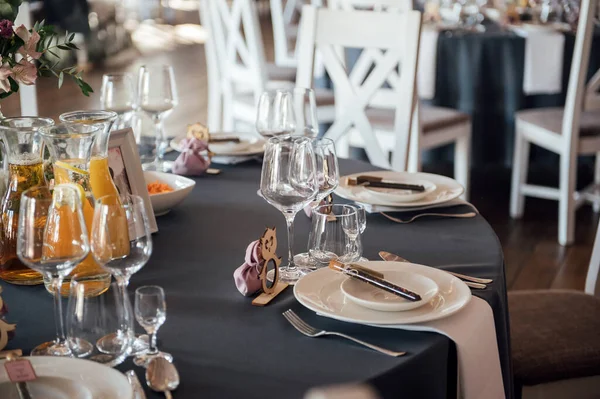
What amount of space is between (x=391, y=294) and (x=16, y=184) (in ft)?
1.95

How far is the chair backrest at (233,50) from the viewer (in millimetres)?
3742

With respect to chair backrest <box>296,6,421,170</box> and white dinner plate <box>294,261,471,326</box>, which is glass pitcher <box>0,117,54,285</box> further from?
chair backrest <box>296,6,421,170</box>

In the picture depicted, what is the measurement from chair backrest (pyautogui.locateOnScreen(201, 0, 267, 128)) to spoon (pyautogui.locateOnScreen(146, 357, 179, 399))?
281 centimetres

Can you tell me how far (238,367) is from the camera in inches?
39.3

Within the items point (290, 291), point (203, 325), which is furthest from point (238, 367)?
point (290, 291)

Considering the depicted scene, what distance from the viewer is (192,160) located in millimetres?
1852

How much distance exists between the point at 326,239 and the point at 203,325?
0.88 ft

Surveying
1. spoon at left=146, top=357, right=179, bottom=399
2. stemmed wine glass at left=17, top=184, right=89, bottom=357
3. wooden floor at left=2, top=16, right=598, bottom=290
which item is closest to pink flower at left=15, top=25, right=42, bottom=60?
stemmed wine glass at left=17, top=184, right=89, bottom=357

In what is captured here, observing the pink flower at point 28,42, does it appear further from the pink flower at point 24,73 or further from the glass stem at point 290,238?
the glass stem at point 290,238

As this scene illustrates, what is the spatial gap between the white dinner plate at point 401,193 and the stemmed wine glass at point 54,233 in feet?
2.48

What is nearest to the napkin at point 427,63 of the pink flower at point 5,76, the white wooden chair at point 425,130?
the white wooden chair at point 425,130

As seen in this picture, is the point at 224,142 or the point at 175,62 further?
the point at 175,62

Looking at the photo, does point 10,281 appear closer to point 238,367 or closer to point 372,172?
point 238,367

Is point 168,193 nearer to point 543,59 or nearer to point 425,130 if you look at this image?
point 425,130
